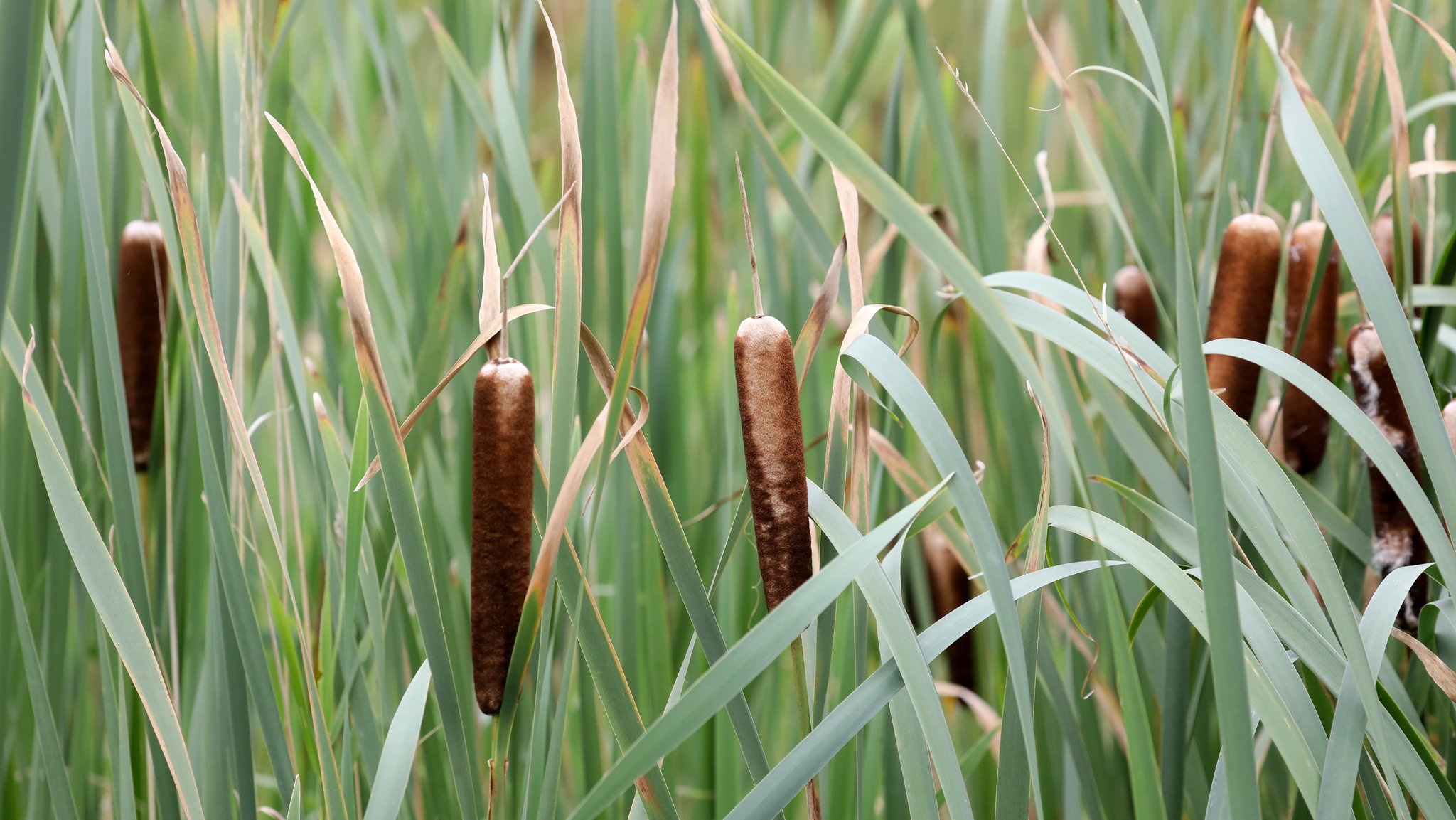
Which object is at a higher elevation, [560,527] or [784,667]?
[560,527]

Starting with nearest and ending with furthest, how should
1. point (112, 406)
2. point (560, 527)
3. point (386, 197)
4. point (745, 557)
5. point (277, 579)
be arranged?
point (560, 527) < point (112, 406) < point (745, 557) < point (277, 579) < point (386, 197)

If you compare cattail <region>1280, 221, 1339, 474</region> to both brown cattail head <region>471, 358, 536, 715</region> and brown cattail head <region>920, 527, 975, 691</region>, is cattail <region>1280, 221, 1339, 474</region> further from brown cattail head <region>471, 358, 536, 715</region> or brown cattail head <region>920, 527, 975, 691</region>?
brown cattail head <region>471, 358, 536, 715</region>

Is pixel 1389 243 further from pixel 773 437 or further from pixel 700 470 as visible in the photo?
pixel 700 470

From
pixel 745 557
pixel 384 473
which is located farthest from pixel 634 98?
pixel 384 473

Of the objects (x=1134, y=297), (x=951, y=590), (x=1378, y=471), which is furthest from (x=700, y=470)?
(x=1378, y=471)

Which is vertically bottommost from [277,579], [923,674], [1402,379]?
[277,579]

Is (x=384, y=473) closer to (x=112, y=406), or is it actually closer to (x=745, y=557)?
(x=112, y=406)

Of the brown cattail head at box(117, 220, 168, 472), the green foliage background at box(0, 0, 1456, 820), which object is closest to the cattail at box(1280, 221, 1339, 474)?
the green foliage background at box(0, 0, 1456, 820)
